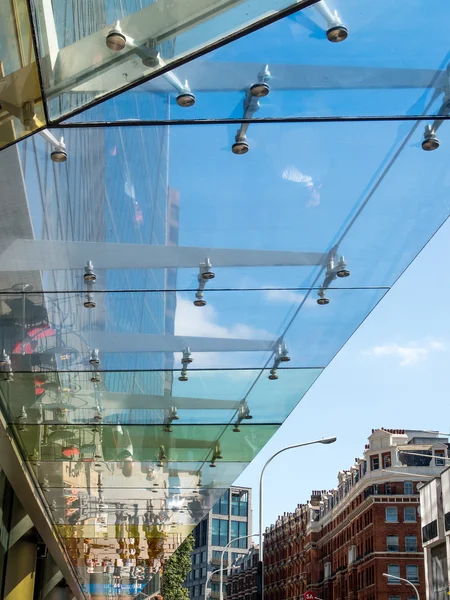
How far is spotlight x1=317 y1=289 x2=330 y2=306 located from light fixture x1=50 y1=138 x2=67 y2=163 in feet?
9.88

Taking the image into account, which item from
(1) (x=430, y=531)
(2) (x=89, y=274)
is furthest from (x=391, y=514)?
(2) (x=89, y=274)

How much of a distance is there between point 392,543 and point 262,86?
254 feet

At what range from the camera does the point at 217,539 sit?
142 meters

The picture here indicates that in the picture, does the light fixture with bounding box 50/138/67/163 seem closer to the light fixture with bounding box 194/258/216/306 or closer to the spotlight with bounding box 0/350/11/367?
the light fixture with bounding box 194/258/216/306

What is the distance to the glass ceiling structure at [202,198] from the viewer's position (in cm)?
409

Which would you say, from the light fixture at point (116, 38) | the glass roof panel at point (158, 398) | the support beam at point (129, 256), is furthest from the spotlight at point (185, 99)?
the glass roof panel at point (158, 398)

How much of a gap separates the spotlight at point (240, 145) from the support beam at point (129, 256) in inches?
57.1

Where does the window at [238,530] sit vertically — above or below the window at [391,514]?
above

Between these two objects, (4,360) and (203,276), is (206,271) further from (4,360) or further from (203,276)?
(4,360)

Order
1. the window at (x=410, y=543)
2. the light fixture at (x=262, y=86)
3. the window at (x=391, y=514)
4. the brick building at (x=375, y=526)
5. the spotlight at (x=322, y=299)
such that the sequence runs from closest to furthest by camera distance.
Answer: the light fixture at (x=262, y=86) → the spotlight at (x=322, y=299) → the brick building at (x=375, y=526) → the window at (x=410, y=543) → the window at (x=391, y=514)

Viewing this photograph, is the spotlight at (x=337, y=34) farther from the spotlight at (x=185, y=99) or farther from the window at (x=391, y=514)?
the window at (x=391, y=514)

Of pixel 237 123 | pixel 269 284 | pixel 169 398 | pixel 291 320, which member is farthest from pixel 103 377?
pixel 237 123

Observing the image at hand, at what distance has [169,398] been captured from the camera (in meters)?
11.0

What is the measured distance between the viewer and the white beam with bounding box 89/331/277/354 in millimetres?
8945
